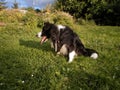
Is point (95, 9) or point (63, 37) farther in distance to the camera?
point (95, 9)

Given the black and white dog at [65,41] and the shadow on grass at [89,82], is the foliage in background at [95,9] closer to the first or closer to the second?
the black and white dog at [65,41]

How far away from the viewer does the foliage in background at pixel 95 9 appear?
22.2 metres

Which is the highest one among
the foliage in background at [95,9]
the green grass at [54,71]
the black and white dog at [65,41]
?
the black and white dog at [65,41]

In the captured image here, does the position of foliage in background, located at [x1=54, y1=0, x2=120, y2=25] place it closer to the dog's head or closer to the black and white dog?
the black and white dog

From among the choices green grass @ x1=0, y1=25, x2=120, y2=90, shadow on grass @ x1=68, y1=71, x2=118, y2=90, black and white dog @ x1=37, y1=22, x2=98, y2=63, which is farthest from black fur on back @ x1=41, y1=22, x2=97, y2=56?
shadow on grass @ x1=68, y1=71, x2=118, y2=90

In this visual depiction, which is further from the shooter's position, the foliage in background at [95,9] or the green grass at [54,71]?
the foliage in background at [95,9]

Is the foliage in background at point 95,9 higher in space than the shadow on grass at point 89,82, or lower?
lower

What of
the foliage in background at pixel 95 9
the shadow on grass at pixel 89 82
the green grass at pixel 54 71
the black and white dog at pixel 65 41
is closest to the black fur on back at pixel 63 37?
the black and white dog at pixel 65 41

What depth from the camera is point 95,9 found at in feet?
76.6

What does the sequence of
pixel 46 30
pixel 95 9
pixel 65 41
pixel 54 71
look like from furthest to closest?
pixel 95 9 < pixel 46 30 < pixel 65 41 < pixel 54 71

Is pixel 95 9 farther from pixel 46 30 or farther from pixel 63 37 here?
pixel 63 37

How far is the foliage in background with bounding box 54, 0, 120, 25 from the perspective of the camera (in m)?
22.2

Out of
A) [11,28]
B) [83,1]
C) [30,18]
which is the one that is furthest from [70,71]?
[83,1]

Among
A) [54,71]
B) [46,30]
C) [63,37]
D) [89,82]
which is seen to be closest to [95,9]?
[46,30]
